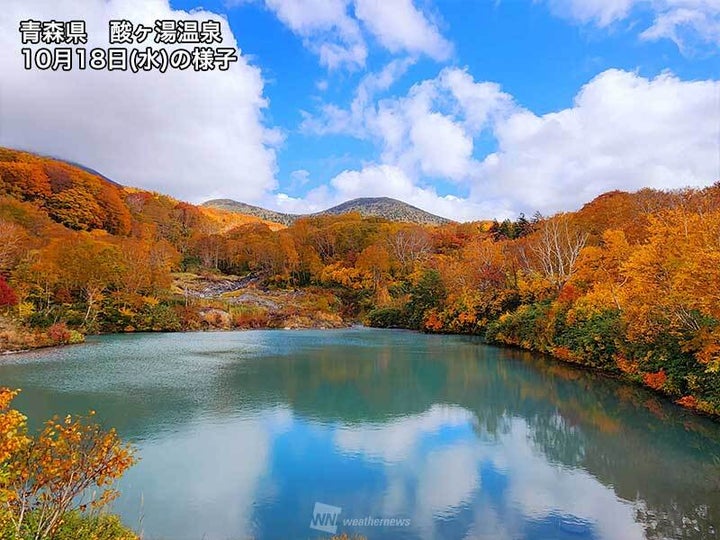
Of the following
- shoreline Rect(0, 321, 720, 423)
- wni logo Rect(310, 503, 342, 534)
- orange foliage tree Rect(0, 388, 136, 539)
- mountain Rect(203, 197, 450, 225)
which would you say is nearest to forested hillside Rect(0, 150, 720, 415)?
shoreline Rect(0, 321, 720, 423)

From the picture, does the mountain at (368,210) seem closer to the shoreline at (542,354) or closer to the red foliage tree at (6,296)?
the shoreline at (542,354)

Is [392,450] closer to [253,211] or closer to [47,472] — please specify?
[47,472]

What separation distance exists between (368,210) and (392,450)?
135967 mm

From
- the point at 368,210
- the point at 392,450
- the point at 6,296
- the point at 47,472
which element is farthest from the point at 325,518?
the point at 368,210

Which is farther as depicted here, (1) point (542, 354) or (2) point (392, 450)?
(1) point (542, 354)

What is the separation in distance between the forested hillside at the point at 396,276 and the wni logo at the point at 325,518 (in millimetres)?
10853

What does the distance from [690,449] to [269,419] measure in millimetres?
10512

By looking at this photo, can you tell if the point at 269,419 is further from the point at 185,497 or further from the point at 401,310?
the point at 401,310

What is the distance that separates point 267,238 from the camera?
72.2 meters

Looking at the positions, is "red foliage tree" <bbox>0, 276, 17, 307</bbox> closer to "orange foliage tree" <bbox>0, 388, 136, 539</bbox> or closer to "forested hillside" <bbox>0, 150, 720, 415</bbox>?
"forested hillside" <bbox>0, 150, 720, 415</bbox>

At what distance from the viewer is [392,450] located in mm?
10875

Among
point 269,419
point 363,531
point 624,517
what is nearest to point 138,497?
point 363,531

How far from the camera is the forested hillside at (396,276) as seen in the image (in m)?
15.7

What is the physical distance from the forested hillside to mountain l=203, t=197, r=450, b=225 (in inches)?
1733
